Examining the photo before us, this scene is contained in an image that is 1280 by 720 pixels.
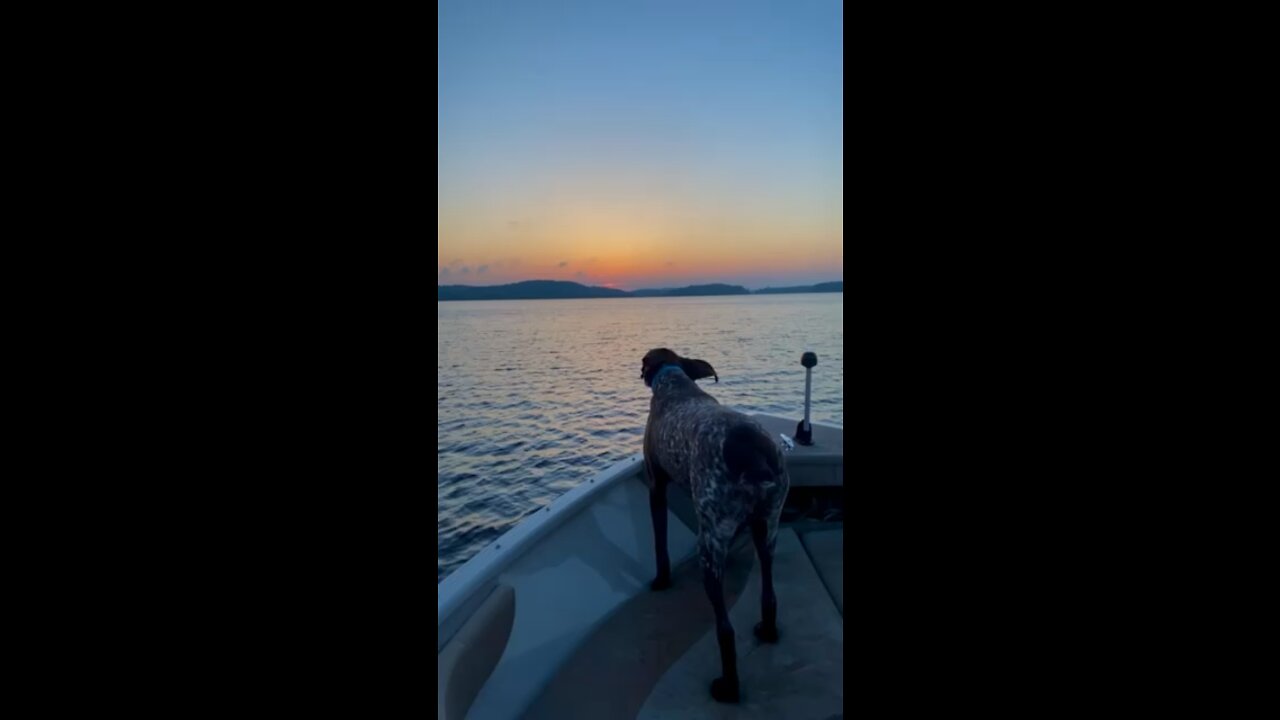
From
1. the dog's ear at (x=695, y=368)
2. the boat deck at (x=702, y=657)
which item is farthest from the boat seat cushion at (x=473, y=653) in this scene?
the dog's ear at (x=695, y=368)

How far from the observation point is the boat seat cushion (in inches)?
100

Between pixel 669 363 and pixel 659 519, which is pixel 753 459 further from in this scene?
pixel 669 363

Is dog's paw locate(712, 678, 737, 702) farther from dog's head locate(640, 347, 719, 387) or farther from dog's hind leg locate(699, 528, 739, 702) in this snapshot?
dog's head locate(640, 347, 719, 387)

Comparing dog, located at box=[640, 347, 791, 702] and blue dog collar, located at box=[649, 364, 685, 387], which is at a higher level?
blue dog collar, located at box=[649, 364, 685, 387]

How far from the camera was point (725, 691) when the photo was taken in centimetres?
307

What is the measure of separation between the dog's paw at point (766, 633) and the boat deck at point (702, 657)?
38mm

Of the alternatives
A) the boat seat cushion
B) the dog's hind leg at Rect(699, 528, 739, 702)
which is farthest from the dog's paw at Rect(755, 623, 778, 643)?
the boat seat cushion

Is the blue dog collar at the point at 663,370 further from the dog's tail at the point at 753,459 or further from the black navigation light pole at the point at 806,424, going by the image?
the black navigation light pole at the point at 806,424

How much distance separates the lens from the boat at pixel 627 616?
9.91 feet

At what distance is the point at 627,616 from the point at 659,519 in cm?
62

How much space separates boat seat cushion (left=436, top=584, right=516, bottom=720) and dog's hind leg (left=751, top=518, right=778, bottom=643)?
129 centimetres

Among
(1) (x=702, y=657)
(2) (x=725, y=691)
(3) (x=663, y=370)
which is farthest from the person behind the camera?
(3) (x=663, y=370)

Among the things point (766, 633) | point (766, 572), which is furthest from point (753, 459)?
point (766, 633)
